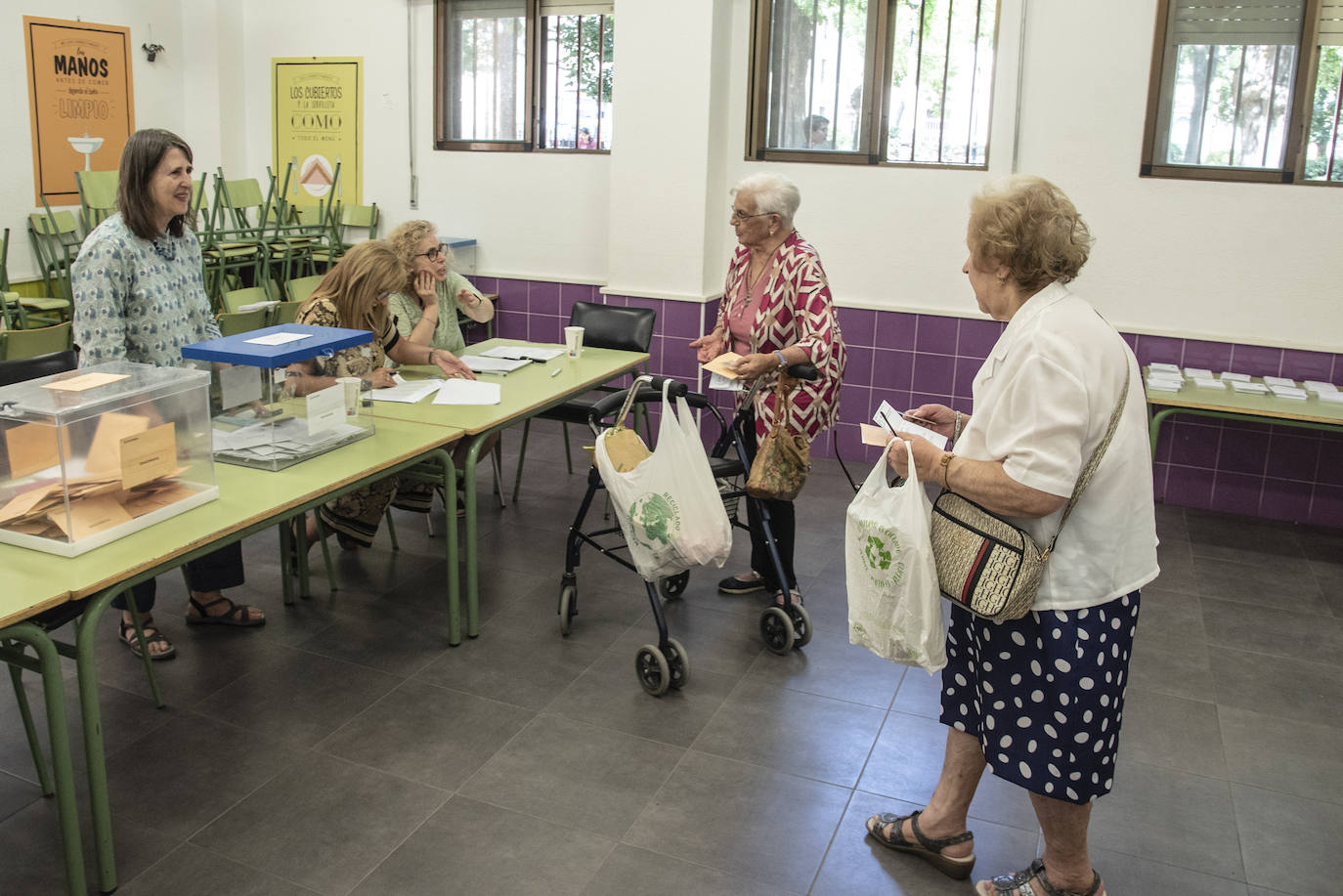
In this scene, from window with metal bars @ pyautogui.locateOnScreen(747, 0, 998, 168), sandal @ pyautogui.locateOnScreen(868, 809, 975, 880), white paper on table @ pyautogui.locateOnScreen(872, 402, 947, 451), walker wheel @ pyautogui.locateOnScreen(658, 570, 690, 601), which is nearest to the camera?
white paper on table @ pyautogui.locateOnScreen(872, 402, 947, 451)

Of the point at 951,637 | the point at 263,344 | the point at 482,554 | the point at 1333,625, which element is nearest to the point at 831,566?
the point at 482,554

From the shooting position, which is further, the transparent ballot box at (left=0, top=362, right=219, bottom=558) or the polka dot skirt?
the transparent ballot box at (left=0, top=362, right=219, bottom=558)

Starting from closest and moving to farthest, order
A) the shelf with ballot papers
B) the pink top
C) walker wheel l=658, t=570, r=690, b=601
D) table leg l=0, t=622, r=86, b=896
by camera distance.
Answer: table leg l=0, t=622, r=86, b=896, the pink top, walker wheel l=658, t=570, r=690, b=601, the shelf with ballot papers

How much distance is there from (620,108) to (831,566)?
115 inches

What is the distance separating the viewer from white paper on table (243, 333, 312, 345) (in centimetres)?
310

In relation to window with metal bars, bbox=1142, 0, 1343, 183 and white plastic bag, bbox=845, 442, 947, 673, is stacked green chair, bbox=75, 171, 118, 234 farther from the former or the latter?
window with metal bars, bbox=1142, 0, 1343, 183

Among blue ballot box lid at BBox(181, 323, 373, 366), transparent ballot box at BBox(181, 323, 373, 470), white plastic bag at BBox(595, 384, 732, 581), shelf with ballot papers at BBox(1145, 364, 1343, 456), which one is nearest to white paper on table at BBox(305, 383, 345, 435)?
transparent ballot box at BBox(181, 323, 373, 470)

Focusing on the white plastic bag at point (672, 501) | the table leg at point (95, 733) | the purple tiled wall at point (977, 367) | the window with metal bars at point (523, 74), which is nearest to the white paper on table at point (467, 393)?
the white plastic bag at point (672, 501)

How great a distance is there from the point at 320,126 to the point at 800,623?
16.8 feet

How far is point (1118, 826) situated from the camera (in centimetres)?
271

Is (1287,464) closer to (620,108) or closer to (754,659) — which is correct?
(754,659)

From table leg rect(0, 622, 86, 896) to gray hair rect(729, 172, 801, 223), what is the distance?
8.13 feet

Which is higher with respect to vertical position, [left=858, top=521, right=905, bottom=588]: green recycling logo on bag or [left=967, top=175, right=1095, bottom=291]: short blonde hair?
[left=967, top=175, right=1095, bottom=291]: short blonde hair

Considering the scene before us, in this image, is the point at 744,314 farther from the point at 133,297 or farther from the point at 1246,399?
the point at 1246,399
